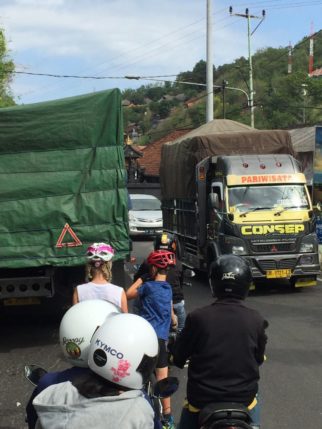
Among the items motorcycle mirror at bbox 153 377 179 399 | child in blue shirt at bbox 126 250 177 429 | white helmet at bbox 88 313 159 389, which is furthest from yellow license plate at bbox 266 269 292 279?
white helmet at bbox 88 313 159 389

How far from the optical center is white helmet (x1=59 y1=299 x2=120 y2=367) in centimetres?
235

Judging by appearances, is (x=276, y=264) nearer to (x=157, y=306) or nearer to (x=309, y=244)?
(x=309, y=244)

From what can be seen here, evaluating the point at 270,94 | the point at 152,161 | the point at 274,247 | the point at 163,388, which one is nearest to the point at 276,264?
the point at 274,247

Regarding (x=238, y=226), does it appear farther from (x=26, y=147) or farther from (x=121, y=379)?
(x=121, y=379)

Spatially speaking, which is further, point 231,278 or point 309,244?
point 309,244

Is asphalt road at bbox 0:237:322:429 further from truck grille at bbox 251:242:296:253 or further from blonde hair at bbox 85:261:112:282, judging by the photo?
blonde hair at bbox 85:261:112:282

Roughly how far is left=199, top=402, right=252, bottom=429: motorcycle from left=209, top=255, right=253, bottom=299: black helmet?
1.83ft

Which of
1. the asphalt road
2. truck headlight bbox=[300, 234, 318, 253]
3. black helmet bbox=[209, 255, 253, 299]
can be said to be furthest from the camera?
truck headlight bbox=[300, 234, 318, 253]

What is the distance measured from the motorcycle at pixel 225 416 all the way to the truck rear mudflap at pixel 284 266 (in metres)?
8.35

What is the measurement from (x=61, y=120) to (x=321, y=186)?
565 inches

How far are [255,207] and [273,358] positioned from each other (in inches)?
199

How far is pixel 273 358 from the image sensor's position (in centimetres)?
681

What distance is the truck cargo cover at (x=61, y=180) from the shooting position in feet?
22.1

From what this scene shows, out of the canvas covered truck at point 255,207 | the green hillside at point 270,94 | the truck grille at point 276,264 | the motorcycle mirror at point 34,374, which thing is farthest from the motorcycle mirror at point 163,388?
the green hillside at point 270,94
